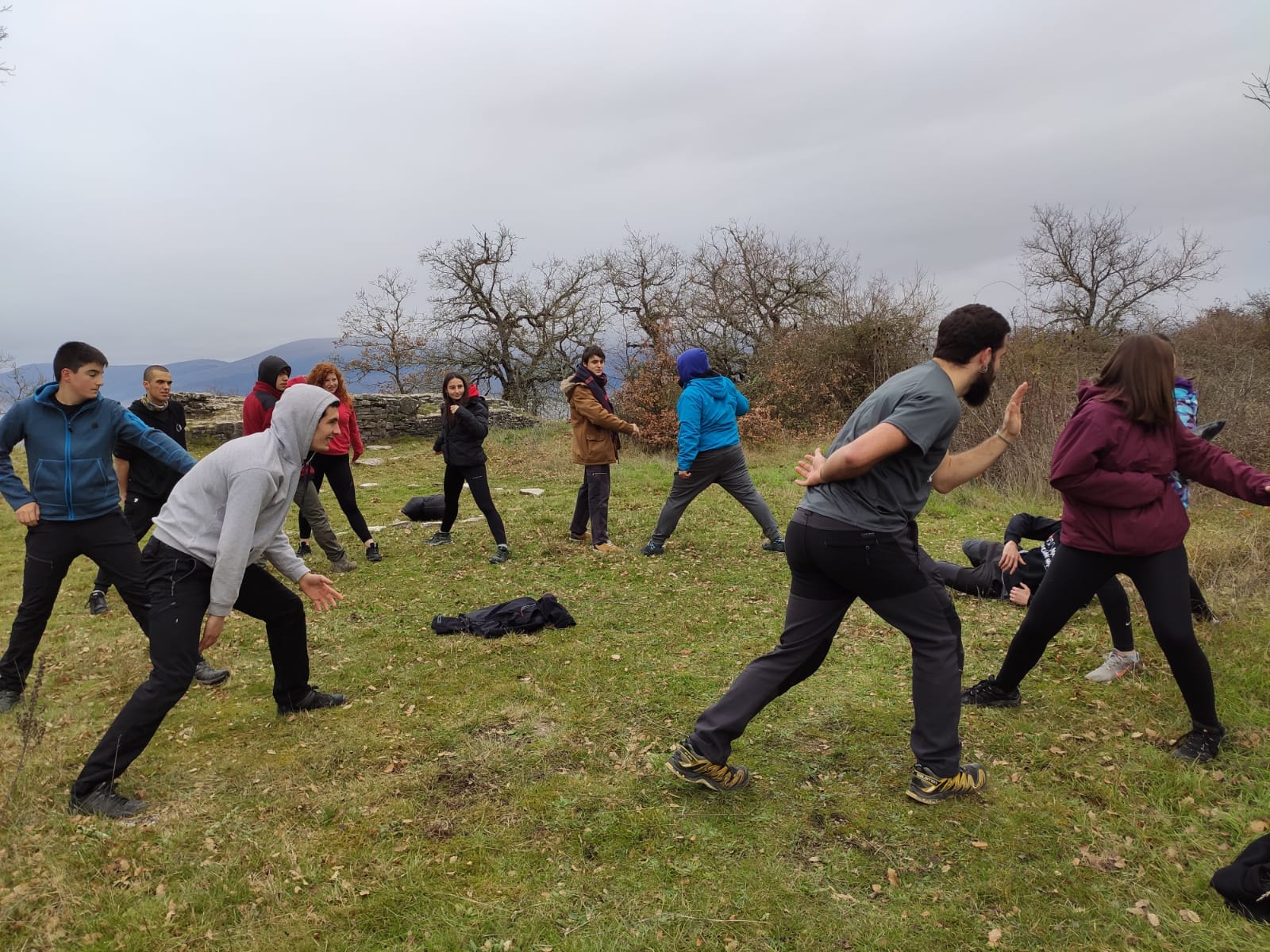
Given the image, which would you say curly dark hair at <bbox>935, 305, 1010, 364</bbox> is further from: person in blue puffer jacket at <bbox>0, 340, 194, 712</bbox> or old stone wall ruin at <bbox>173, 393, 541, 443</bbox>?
old stone wall ruin at <bbox>173, 393, 541, 443</bbox>

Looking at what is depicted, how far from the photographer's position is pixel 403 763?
3.79 meters

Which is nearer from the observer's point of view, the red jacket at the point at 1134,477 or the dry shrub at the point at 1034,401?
the red jacket at the point at 1134,477

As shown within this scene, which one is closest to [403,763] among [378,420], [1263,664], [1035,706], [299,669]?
[299,669]

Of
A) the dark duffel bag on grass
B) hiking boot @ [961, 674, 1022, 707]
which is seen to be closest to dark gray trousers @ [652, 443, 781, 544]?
hiking boot @ [961, 674, 1022, 707]

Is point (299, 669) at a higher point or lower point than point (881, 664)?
higher

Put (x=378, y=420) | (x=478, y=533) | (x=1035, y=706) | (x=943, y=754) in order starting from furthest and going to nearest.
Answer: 1. (x=378, y=420)
2. (x=478, y=533)
3. (x=1035, y=706)
4. (x=943, y=754)

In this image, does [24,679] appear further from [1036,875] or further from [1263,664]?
[1263,664]

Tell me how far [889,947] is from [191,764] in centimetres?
342

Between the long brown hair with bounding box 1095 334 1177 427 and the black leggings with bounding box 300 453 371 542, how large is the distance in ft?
22.2

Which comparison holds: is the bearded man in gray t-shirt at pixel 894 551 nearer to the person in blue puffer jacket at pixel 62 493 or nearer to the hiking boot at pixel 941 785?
the hiking boot at pixel 941 785

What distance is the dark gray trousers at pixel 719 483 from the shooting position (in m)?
7.35

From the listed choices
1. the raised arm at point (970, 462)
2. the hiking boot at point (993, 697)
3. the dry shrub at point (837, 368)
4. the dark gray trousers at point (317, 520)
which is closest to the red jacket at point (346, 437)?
the dark gray trousers at point (317, 520)

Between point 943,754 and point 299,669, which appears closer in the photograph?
point 943,754

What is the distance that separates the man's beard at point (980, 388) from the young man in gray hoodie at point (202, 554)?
285 centimetres
